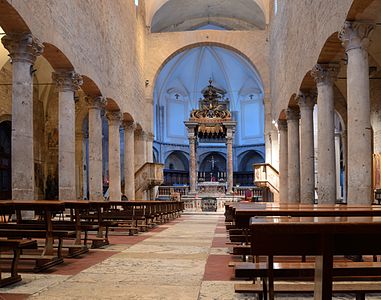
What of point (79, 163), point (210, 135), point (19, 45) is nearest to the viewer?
point (19, 45)

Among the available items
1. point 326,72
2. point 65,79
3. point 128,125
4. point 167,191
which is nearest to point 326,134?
point 326,72

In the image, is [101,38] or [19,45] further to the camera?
[101,38]

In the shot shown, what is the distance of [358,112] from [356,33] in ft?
5.19

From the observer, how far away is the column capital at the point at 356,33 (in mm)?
9469

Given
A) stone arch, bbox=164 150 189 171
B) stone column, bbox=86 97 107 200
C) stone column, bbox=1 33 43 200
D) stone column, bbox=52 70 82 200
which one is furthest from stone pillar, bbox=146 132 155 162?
stone column, bbox=1 33 43 200

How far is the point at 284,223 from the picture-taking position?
7.21 ft

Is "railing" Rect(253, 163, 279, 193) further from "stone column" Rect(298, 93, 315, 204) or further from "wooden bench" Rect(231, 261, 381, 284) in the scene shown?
"wooden bench" Rect(231, 261, 381, 284)

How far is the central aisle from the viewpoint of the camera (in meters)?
4.84

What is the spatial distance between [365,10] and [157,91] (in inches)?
1418

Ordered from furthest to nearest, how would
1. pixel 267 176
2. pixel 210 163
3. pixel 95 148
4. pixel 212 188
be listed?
pixel 210 163 → pixel 212 188 → pixel 267 176 → pixel 95 148

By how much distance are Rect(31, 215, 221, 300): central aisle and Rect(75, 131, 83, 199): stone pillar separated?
1942 cm

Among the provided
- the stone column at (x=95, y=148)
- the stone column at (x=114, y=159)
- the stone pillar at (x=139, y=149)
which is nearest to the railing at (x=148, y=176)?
the stone pillar at (x=139, y=149)

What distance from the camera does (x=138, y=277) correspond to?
5.83 m

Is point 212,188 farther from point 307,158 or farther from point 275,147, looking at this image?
point 307,158
